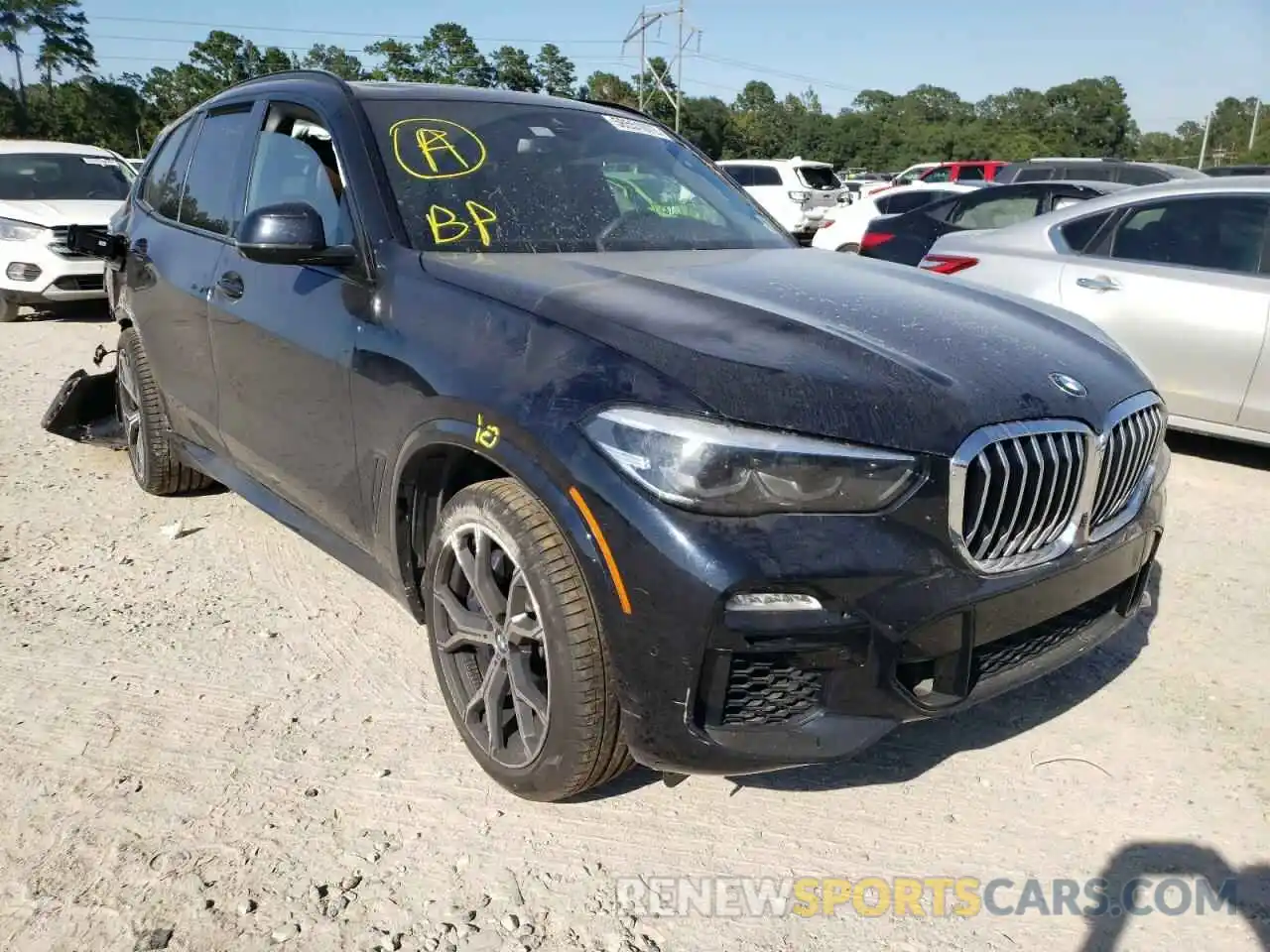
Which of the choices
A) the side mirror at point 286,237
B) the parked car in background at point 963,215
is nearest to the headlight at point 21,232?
the parked car in background at point 963,215

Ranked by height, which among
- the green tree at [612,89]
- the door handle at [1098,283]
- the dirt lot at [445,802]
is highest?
the green tree at [612,89]

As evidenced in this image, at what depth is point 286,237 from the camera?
270cm

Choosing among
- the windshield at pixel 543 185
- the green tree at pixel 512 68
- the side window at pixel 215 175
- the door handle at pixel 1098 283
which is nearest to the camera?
the windshield at pixel 543 185

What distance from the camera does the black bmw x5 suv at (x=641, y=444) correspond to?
203 centimetres

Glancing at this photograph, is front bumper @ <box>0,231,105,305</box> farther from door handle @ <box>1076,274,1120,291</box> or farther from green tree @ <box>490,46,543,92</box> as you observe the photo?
green tree @ <box>490,46,543,92</box>

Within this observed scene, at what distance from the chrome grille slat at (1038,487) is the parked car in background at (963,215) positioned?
5954 mm

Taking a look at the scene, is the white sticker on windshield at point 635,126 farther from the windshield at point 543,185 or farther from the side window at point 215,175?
the side window at point 215,175

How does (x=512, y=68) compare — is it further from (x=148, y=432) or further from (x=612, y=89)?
(x=148, y=432)

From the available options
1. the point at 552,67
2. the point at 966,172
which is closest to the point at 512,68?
the point at 552,67

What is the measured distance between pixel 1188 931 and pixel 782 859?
0.88 m

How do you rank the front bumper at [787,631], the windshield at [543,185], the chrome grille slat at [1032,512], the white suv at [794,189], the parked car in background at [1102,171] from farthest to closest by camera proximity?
the white suv at [794,189], the parked car in background at [1102,171], the windshield at [543,185], the chrome grille slat at [1032,512], the front bumper at [787,631]

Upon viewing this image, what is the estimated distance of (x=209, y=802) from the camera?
256 cm

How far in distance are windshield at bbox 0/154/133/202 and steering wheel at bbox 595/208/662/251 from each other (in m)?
8.91

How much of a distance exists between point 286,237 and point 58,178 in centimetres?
980
